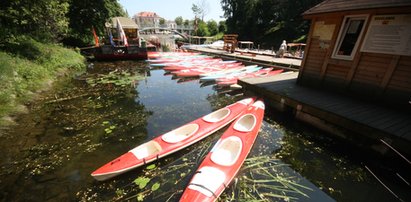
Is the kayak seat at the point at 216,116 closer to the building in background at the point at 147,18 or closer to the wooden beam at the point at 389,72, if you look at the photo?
the wooden beam at the point at 389,72

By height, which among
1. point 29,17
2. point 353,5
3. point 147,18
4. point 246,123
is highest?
point 147,18

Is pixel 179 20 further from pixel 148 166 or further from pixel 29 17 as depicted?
pixel 148 166

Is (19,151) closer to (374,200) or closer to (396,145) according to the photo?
(374,200)

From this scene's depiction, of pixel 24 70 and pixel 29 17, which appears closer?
pixel 24 70

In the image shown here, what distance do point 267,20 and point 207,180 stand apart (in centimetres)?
4086

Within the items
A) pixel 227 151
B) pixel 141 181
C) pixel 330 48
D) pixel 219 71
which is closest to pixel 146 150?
pixel 141 181

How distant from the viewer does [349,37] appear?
5.79 m

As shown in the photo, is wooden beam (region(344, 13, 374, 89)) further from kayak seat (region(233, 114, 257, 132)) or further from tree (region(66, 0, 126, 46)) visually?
tree (region(66, 0, 126, 46))

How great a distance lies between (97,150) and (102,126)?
1328 mm

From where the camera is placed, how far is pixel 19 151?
171 inches

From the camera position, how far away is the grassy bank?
603 centimetres

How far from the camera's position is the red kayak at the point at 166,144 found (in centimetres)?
353

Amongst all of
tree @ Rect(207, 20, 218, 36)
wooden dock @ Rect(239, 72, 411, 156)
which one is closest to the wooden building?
wooden dock @ Rect(239, 72, 411, 156)

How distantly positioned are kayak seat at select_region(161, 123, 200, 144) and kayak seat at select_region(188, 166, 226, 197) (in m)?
1.36
